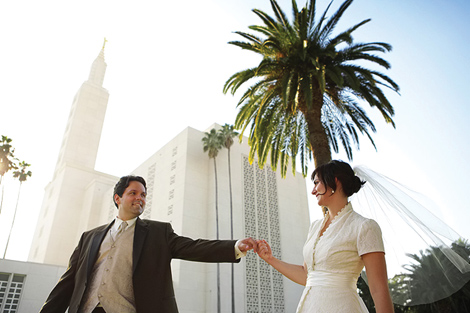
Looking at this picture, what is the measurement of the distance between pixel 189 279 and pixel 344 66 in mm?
20527

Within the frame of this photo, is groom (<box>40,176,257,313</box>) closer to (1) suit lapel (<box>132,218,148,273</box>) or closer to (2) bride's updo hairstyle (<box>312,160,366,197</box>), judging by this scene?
(1) suit lapel (<box>132,218,148,273</box>)

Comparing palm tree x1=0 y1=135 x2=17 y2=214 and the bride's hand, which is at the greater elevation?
palm tree x1=0 y1=135 x2=17 y2=214

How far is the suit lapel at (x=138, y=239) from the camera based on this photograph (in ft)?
11.0

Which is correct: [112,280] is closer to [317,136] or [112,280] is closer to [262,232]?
[317,136]

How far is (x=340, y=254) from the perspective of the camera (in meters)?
3.02

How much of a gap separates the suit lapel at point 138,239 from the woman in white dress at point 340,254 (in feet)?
5.17

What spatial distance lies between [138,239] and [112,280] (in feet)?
1.44

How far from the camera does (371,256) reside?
2.81 metres

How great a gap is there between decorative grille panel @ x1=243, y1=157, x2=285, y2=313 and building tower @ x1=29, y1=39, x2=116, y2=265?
2215 centimetres

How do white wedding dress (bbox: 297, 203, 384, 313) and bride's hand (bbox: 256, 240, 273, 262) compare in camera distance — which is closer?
white wedding dress (bbox: 297, 203, 384, 313)

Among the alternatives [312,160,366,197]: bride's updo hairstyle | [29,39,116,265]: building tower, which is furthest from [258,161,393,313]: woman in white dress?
[29,39,116,265]: building tower

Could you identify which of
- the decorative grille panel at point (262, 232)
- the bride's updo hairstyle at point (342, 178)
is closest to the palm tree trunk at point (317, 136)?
the bride's updo hairstyle at point (342, 178)

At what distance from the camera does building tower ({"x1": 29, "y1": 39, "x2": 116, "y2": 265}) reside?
43.8m

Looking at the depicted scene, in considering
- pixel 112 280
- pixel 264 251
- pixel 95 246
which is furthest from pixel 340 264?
pixel 95 246
